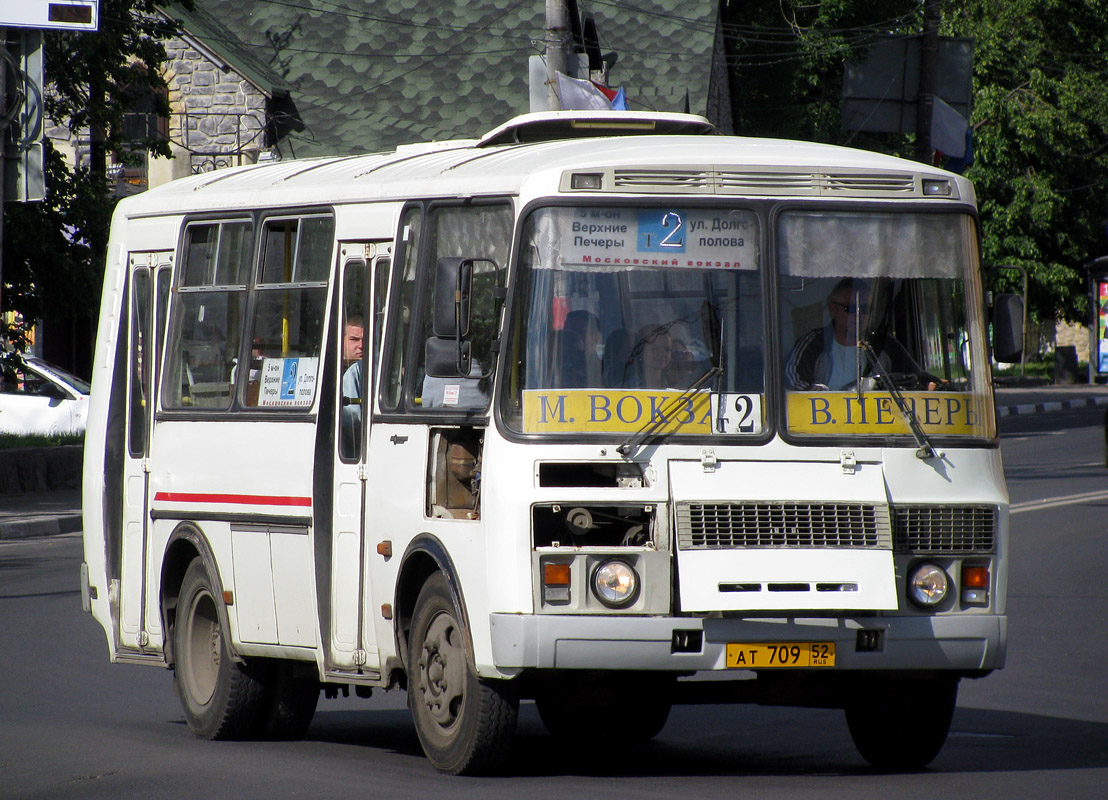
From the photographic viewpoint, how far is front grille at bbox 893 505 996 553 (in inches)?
305

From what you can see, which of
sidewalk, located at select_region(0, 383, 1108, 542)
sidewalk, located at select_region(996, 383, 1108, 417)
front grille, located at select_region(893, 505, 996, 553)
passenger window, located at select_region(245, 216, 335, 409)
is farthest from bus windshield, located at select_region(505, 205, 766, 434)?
sidewalk, located at select_region(996, 383, 1108, 417)

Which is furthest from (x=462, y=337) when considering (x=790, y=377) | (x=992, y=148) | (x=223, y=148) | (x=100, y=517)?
(x=992, y=148)

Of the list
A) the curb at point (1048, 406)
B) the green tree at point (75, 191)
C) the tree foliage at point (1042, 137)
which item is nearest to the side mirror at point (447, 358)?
the green tree at point (75, 191)

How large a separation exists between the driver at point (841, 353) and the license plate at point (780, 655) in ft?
3.45

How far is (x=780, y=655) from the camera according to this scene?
→ 7438 mm

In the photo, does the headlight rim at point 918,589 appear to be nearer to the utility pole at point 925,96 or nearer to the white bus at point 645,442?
the white bus at point 645,442

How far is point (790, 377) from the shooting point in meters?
7.83

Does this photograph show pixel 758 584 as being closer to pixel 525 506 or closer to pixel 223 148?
Result: pixel 525 506

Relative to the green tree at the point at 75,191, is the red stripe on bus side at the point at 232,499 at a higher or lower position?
lower

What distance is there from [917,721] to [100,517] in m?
4.73

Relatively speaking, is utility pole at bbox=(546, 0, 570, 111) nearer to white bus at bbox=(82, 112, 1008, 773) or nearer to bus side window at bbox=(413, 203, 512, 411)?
white bus at bbox=(82, 112, 1008, 773)

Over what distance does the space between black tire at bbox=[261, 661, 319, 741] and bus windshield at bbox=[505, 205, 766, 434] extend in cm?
271

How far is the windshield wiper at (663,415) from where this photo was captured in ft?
24.6

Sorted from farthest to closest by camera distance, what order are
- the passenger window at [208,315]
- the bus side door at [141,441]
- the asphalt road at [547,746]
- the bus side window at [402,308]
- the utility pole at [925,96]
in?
the utility pole at [925,96] → the bus side door at [141,441] → the passenger window at [208,315] → the bus side window at [402,308] → the asphalt road at [547,746]
